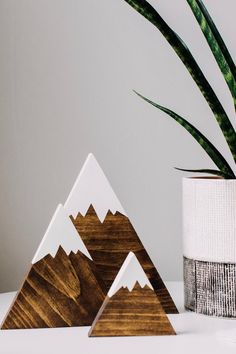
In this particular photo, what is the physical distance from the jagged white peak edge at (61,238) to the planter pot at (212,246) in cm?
13

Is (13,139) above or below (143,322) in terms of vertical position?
above

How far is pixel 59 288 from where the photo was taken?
2.36 feet

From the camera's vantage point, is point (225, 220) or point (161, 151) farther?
point (161, 151)

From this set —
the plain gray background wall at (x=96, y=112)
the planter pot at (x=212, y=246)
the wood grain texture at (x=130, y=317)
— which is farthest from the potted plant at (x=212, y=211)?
the plain gray background wall at (x=96, y=112)

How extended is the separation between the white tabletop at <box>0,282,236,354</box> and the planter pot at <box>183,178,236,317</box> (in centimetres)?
4

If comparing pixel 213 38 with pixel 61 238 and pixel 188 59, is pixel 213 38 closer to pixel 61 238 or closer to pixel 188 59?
pixel 188 59

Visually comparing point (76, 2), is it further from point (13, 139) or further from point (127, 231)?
point (127, 231)

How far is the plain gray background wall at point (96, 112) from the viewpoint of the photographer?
1.05m

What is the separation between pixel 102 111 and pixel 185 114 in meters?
0.13

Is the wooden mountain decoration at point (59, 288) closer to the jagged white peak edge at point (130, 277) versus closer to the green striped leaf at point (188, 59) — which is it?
the jagged white peak edge at point (130, 277)

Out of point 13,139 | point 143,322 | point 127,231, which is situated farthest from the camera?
point 13,139

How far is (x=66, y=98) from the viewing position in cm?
106

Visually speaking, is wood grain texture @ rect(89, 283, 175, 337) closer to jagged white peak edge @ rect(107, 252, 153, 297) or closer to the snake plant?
jagged white peak edge @ rect(107, 252, 153, 297)

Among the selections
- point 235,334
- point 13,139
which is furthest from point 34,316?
point 13,139
